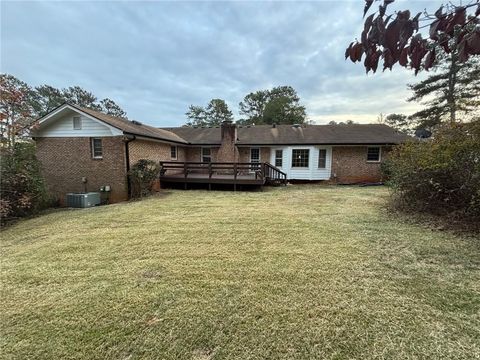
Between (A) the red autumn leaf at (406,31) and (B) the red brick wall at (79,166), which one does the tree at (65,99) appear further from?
(A) the red autumn leaf at (406,31)

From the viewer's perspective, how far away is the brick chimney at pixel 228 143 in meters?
16.2

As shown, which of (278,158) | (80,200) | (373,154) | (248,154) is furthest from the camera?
(248,154)

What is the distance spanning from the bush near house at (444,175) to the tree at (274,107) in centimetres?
2870

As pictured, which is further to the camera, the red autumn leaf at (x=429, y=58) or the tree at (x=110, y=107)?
the tree at (x=110, y=107)

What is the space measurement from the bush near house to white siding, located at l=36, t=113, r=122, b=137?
1130cm

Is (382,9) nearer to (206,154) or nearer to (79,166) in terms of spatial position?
(79,166)

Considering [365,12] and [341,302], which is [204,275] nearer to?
[341,302]

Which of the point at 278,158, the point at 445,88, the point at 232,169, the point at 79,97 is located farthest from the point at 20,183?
the point at 79,97

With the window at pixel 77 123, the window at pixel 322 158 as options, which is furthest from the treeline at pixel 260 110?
the window at pixel 77 123

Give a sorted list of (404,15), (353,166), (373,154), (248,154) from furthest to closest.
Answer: (248,154)
(353,166)
(373,154)
(404,15)

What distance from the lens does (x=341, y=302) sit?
2725 mm

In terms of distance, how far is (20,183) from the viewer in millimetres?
8516

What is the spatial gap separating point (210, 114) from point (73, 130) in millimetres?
30419

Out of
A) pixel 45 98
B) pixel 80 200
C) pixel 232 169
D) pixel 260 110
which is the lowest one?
pixel 80 200
